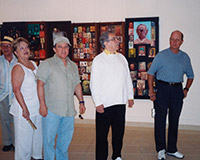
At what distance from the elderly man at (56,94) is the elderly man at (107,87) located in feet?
0.96

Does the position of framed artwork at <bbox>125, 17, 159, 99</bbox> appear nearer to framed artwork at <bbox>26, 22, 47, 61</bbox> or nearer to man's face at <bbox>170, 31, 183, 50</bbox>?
man's face at <bbox>170, 31, 183, 50</bbox>

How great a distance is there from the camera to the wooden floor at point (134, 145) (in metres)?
3.50

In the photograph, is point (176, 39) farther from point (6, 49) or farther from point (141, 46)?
point (6, 49)

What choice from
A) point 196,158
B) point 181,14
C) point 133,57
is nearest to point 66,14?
point 133,57

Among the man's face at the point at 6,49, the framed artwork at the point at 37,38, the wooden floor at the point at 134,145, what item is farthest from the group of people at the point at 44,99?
the framed artwork at the point at 37,38

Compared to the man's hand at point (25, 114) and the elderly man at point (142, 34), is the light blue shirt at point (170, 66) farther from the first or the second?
the man's hand at point (25, 114)

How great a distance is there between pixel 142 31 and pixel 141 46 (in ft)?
0.90

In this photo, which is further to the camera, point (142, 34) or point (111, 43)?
point (142, 34)

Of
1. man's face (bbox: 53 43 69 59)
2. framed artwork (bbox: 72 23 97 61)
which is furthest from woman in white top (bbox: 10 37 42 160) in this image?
framed artwork (bbox: 72 23 97 61)

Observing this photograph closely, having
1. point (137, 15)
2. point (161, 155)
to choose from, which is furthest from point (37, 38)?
point (161, 155)

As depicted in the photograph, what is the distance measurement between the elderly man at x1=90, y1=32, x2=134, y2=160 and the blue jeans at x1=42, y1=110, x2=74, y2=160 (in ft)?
1.26

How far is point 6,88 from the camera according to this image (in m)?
3.64

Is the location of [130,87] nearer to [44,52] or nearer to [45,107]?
[45,107]

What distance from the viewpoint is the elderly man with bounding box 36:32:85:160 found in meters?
2.69
